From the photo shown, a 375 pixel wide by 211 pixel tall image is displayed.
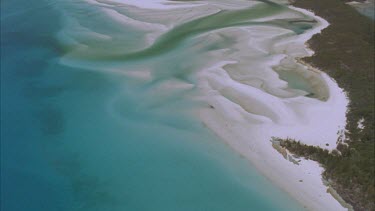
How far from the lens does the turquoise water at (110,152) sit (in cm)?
1462

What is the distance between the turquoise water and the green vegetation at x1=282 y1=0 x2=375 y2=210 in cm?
238

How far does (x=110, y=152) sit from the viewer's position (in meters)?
17.3

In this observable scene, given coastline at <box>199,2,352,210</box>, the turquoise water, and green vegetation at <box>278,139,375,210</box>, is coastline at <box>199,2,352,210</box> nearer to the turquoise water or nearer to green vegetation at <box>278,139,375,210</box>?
green vegetation at <box>278,139,375,210</box>

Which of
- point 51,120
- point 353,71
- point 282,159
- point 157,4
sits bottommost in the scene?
point 51,120

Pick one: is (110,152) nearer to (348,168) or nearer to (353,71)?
(348,168)

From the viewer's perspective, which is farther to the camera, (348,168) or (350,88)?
(350,88)

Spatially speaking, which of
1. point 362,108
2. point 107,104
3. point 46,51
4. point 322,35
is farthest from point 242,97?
point 46,51

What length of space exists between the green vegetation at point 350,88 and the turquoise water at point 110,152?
2375 millimetres

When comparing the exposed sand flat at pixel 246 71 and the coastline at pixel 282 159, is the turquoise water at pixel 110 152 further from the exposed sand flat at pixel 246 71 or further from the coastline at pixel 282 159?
the exposed sand flat at pixel 246 71

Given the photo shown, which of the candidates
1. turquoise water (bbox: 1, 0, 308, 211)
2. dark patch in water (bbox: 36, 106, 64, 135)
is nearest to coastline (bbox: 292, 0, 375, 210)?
turquoise water (bbox: 1, 0, 308, 211)

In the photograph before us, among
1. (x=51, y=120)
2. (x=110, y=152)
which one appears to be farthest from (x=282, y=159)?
(x=51, y=120)

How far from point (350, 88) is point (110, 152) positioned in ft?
42.7

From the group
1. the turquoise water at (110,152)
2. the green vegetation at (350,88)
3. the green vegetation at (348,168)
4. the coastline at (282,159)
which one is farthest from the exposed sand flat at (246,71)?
the turquoise water at (110,152)

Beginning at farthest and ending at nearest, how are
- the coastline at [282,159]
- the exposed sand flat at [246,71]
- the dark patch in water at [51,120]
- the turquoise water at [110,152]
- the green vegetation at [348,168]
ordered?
the dark patch in water at [51,120], the exposed sand flat at [246,71], the turquoise water at [110,152], the coastline at [282,159], the green vegetation at [348,168]
